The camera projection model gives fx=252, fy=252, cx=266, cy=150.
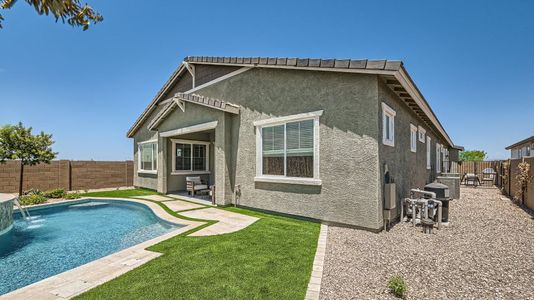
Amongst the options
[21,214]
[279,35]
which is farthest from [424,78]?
[21,214]

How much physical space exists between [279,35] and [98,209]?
14492 millimetres

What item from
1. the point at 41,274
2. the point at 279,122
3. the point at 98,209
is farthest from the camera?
the point at 98,209

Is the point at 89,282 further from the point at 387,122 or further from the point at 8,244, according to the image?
the point at 387,122

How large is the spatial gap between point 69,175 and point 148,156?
6.48 meters

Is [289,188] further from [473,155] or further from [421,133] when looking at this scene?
[473,155]

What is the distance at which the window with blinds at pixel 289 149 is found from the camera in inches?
375

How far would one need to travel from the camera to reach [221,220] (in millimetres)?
9656

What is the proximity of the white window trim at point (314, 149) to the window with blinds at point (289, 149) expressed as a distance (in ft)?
0.44

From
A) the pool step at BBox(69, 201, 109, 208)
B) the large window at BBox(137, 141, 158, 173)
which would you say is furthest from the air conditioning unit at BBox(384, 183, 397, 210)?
the large window at BBox(137, 141, 158, 173)

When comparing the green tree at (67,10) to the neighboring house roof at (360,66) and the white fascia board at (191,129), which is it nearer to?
the neighboring house roof at (360,66)

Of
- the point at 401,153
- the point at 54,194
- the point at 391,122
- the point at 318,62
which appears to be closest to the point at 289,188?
the point at 391,122

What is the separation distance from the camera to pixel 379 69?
7.61 meters

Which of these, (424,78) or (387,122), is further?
(424,78)

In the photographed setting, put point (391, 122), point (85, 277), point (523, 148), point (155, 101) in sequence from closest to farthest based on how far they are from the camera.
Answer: point (85, 277), point (391, 122), point (155, 101), point (523, 148)
